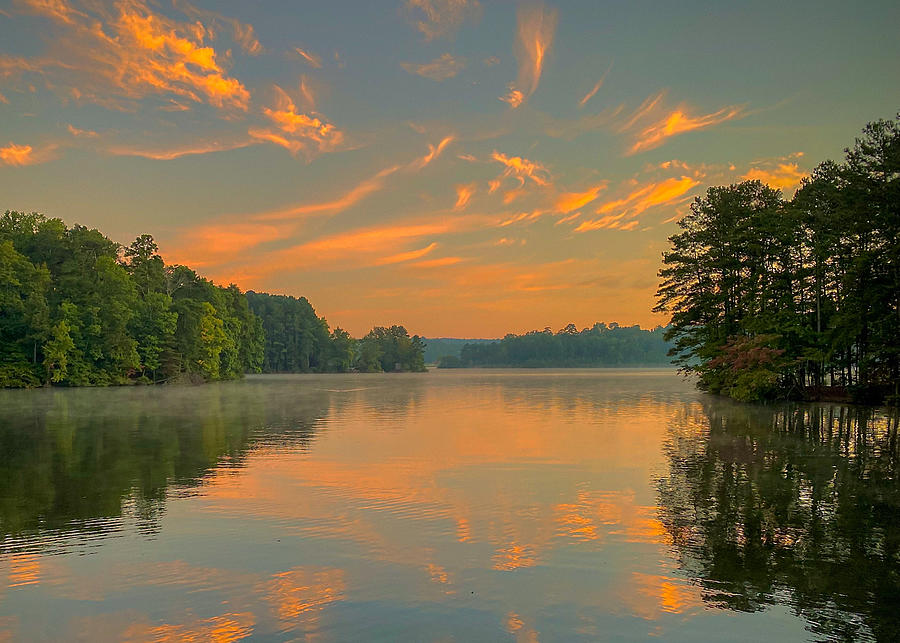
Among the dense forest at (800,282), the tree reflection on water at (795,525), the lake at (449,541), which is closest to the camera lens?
the lake at (449,541)

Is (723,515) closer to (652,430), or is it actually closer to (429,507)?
(429,507)

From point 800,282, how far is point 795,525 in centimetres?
4750

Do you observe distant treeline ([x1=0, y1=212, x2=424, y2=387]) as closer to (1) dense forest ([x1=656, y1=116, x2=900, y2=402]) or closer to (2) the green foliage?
(2) the green foliage

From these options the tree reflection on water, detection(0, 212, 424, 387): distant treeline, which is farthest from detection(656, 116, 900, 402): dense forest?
detection(0, 212, 424, 387): distant treeline

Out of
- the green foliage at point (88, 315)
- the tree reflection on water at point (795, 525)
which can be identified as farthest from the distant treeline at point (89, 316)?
the tree reflection on water at point (795, 525)

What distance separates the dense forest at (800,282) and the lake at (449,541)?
71.8 feet

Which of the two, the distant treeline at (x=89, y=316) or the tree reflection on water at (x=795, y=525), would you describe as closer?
the tree reflection on water at (x=795, y=525)

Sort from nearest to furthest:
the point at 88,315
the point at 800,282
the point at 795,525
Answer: the point at 795,525, the point at 800,282, the point at 88,315

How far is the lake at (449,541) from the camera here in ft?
27.6

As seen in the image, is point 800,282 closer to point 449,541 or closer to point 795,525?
point 795,525

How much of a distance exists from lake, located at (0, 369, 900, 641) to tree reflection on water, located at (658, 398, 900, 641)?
5 cm

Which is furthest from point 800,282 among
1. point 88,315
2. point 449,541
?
point 88,315

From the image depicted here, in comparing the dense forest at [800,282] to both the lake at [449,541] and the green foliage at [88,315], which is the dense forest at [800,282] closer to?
the lake at [449,541]

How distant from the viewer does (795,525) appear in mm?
13109
